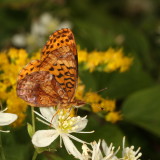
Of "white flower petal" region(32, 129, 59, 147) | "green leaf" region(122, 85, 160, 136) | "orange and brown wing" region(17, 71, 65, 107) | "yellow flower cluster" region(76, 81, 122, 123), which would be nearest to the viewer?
"white flower petal" region(32, 129, 59, 147)

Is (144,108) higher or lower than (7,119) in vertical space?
lower

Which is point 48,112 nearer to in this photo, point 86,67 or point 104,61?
point 86,67

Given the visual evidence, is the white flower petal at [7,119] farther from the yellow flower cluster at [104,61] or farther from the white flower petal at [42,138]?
the yellow flower cluster at [104,61]

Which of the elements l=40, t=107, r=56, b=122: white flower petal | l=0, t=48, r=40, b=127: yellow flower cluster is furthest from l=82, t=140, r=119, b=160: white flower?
l=0, t=48, r=40, b=127: yellow flower cluster

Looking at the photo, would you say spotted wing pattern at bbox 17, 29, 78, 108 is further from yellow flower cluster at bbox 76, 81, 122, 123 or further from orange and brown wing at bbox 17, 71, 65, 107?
yellow flower cluster at bbox 76, 81, 122, 123

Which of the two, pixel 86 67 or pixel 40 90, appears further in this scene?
pixel 86 67

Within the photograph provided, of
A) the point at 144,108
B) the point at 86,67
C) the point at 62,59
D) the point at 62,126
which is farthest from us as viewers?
the point at 144,108

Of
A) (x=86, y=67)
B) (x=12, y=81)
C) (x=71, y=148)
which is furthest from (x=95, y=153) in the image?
(x=86, y=67)
